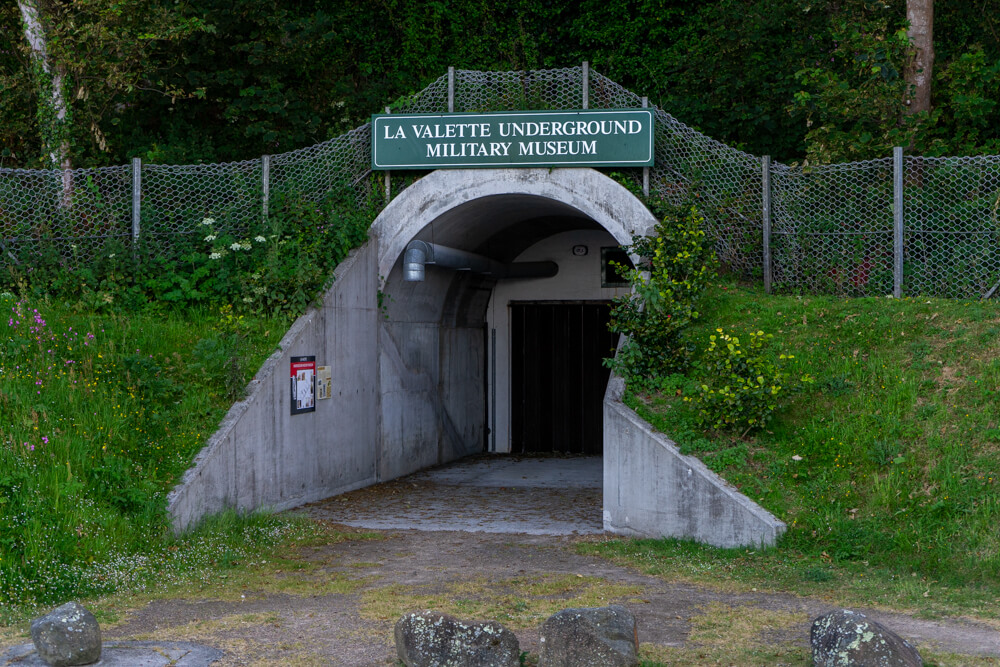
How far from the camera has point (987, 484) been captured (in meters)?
8.36

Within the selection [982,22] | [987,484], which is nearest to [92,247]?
[987,484]

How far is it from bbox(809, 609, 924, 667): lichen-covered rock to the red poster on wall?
677 centimetres

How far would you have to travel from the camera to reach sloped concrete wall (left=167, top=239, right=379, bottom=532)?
376 inches

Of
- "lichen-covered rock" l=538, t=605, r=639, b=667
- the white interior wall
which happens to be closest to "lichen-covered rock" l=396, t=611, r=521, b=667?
"lichen-covered rock" l=538, t=605, r=639, b=667

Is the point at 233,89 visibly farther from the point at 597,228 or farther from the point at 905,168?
the point at 905,168

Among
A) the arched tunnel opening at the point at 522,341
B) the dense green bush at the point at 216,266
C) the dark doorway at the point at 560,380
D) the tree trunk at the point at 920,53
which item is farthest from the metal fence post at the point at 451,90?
the tree trunk at the point at 920,53

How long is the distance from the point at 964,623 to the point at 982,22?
11.7m

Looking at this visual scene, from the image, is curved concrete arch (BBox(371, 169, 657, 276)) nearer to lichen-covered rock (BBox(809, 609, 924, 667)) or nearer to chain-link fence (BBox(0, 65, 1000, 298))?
chain-link fence (BBox(0, 65, 1000, 298))

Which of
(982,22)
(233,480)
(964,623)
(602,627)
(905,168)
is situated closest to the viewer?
(602,627)

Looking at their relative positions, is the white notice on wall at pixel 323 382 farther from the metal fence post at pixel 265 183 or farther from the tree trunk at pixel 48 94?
the tree trunk at pixel 48 94

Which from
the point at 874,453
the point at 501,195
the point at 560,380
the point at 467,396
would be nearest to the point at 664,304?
the point at 874,453

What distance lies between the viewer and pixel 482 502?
1197 centimetres

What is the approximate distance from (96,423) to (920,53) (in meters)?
10.5

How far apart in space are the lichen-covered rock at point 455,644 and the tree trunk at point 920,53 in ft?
33.3
